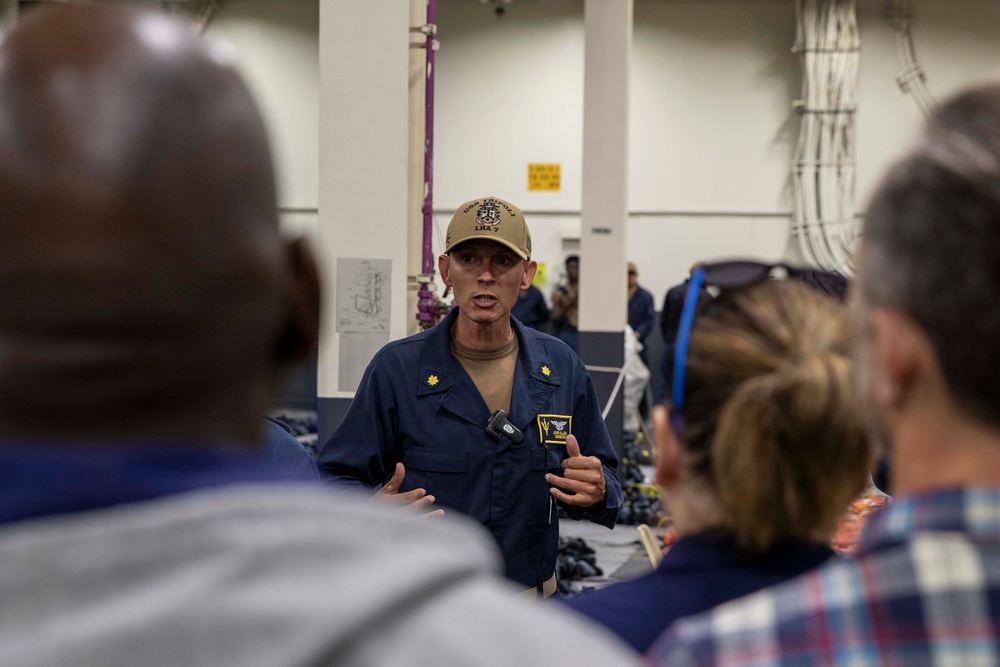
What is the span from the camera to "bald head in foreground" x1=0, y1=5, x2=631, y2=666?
523mm

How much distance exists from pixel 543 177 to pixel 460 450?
885cm

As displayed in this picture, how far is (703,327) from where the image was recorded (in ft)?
3.90

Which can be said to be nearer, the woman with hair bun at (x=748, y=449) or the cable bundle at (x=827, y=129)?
the woman with hair bun at (x=748, y=449)

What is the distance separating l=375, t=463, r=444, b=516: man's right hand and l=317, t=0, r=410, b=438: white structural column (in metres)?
2.13

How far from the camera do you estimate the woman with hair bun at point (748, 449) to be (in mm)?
1104

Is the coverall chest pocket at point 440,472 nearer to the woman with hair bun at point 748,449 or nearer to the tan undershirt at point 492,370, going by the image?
the tan undershirt at point 492,370

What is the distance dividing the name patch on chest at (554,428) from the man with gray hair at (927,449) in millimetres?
1864

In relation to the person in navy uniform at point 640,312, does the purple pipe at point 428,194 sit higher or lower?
higher

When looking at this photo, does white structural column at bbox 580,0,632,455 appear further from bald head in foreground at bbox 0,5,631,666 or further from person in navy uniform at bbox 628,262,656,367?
bald head in foreground at bbox 0,5,631,666

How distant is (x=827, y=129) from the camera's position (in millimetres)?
10750

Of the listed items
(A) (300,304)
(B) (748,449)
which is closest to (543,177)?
(B) (748,449)

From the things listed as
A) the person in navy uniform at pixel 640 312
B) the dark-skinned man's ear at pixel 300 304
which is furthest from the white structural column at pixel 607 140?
the dark-skinned man's ear at pixel 300 304

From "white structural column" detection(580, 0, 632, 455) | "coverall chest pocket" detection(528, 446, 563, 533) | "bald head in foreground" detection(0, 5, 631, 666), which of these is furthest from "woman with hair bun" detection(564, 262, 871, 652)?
"white structural column" detection(580, 0, 632, 455)

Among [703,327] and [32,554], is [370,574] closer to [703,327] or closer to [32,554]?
[32,554]
